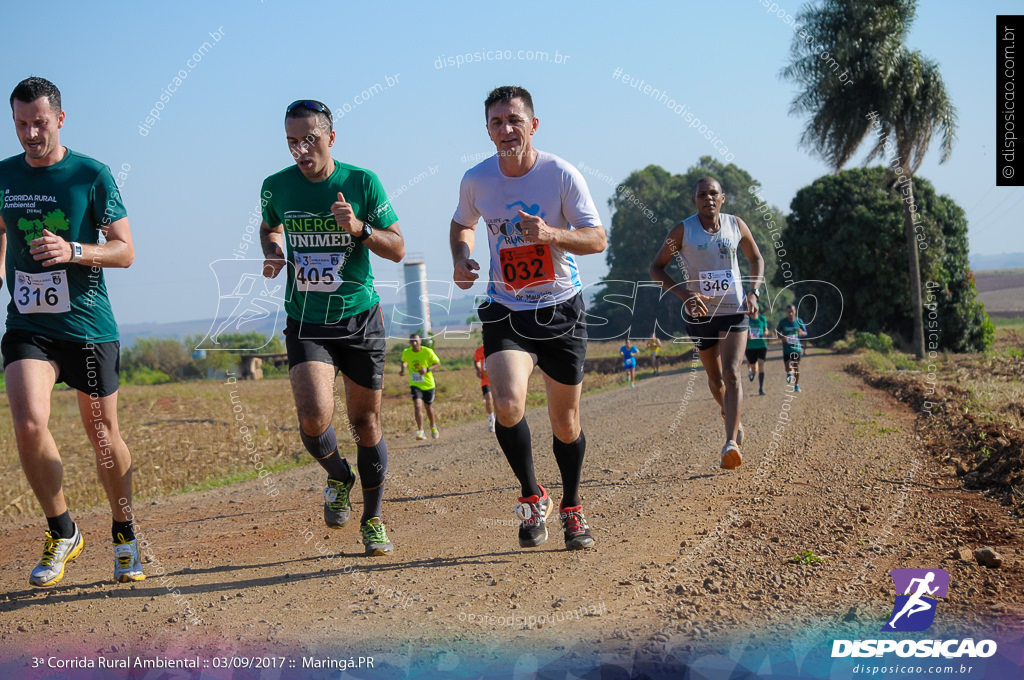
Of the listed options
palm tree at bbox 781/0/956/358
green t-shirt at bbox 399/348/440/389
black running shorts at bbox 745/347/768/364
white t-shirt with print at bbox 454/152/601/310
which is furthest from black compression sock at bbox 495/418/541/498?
palm tree at bbox 781/0/956/358

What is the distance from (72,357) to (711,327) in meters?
4.97

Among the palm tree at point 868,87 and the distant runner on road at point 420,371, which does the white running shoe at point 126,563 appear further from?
the palm tree at point 868,87

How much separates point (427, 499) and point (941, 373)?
44.0 ft

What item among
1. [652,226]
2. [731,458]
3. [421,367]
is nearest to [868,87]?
[421,367]

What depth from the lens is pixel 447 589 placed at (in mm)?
4188

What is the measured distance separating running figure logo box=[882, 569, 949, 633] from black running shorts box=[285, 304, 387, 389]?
2746 mm

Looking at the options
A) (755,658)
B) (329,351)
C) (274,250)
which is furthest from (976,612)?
(274,250)

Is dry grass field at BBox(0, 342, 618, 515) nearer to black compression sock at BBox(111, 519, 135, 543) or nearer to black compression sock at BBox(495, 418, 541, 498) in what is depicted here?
black compression sock at BBox(111, 519, 135, 543)

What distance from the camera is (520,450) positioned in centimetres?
488

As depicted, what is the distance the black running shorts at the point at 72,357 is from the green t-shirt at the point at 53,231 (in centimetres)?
4

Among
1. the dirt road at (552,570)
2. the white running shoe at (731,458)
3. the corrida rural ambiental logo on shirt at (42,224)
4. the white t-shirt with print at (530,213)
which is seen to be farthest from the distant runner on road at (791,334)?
the corrida rural ambiental logo on shirt at (42,224)

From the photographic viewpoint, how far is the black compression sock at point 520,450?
16.0ft

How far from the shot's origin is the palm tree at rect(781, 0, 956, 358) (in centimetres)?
2216

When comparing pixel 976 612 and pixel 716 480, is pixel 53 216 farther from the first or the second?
pixel 716 480
